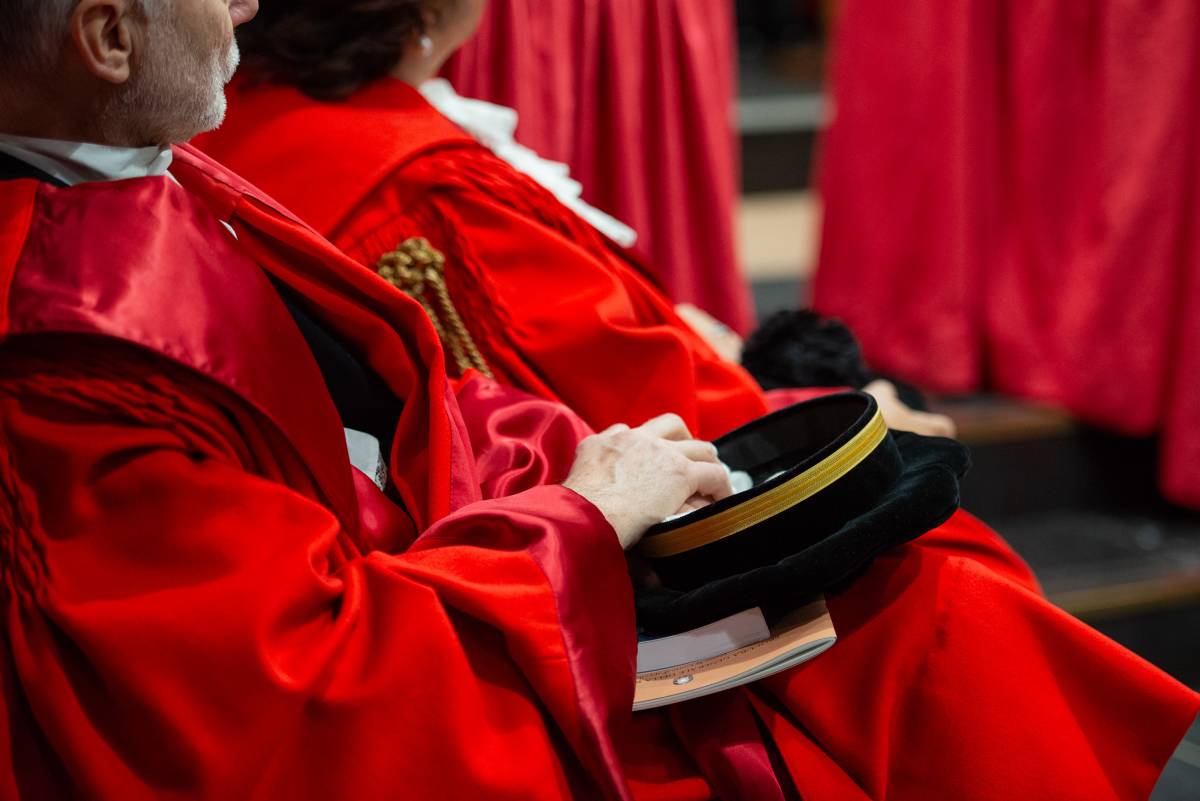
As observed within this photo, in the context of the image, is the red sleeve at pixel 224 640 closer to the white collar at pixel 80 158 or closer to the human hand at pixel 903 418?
the white collar at pixel 80 158

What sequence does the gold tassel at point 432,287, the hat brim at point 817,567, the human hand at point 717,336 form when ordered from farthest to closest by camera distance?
the human hand at point 717,336
the gold tassel at point 432,287
the hat brim at point 817,567

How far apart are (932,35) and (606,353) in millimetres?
1257

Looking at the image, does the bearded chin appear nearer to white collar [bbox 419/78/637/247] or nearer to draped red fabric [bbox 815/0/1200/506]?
white collar [bbox 419/78/637/247]

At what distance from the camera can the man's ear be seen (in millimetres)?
737

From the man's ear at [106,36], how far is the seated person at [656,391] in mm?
359

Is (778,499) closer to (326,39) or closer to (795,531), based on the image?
(795,531)

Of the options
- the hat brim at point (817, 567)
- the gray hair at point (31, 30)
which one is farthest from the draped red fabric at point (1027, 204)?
the gray hair at point (31, 30)

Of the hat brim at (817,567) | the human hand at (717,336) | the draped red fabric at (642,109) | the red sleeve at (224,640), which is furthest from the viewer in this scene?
the draped red fabric at (642,109)

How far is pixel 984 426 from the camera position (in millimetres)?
2012

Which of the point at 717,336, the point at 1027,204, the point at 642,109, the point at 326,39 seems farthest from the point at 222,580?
the point at 1027,204

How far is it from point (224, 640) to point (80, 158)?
31 cm

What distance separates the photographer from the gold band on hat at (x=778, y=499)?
0.88m

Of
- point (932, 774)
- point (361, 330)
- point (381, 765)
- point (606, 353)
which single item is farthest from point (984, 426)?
point (381, 765)

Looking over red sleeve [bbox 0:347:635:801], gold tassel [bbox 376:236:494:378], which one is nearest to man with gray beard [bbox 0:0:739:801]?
red sleeve [bbox 0:347:635:801]
